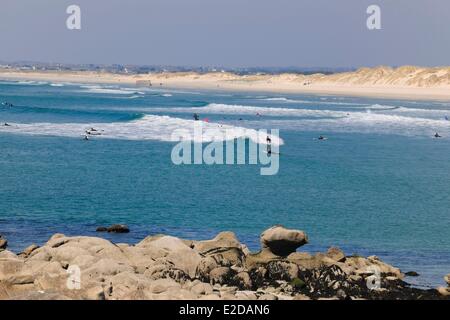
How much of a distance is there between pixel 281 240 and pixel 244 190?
15.0m

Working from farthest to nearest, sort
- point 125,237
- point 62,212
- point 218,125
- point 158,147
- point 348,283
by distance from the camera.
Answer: point 218,125, point 158,147, point 62,212, point 125,237, point 348,283

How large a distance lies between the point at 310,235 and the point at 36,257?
10.7m

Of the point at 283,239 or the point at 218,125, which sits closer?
the point at 283,239

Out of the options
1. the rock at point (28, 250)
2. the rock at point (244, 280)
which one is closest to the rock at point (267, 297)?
the rock at point (244, 280)

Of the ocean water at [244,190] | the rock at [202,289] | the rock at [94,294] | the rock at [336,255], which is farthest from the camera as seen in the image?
the ocean water at [244,190]

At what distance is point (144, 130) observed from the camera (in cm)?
6562

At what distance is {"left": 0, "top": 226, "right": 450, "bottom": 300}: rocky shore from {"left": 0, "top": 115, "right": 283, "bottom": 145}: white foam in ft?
117

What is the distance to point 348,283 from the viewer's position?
19438 mm

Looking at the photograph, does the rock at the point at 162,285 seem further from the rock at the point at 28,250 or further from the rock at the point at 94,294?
the rock at the point at 28,250

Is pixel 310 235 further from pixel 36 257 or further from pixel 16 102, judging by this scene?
pixel 16 102

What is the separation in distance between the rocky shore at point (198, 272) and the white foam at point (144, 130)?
35.6m

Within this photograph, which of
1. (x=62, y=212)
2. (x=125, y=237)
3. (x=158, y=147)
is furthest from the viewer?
(x=158, y=147)

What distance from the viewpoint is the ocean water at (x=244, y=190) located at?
2658cm

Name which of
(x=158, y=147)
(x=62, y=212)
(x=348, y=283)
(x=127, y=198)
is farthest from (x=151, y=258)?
(x=158, y=147)
